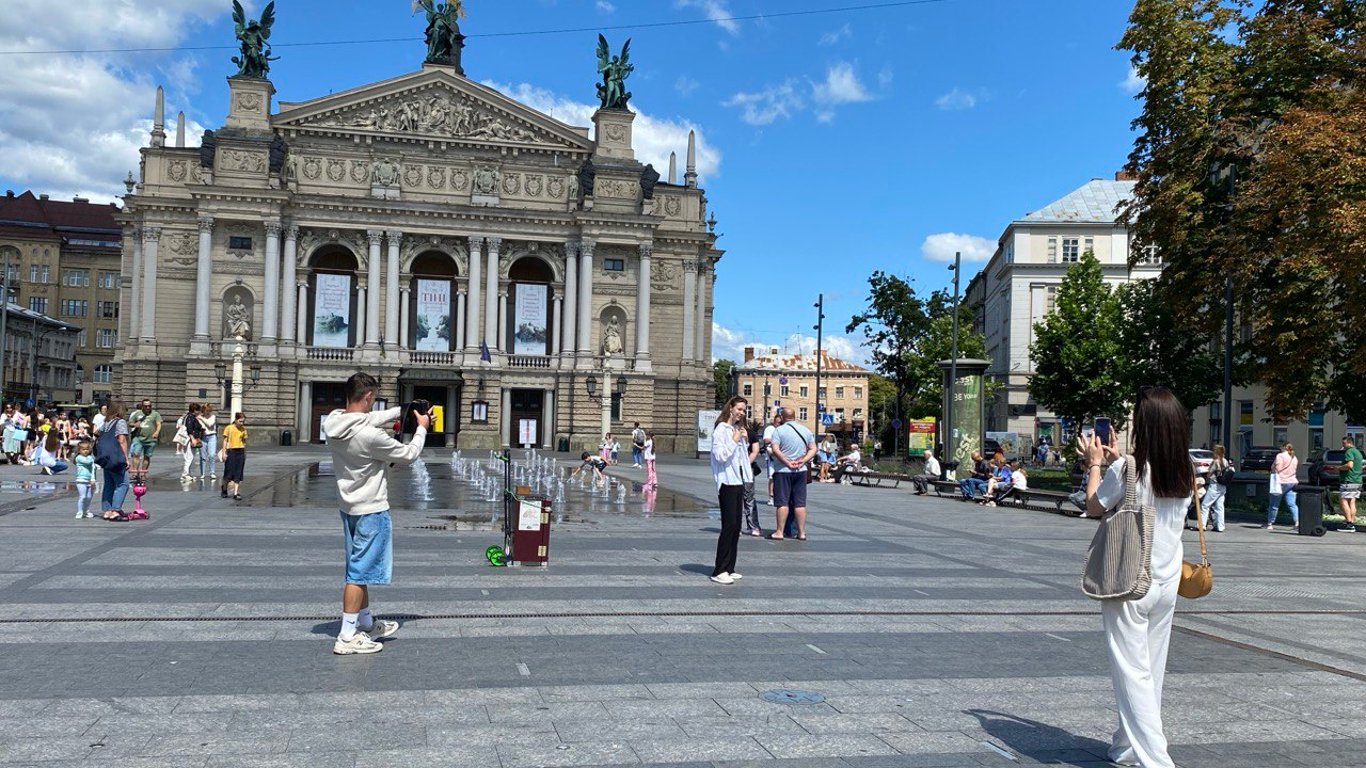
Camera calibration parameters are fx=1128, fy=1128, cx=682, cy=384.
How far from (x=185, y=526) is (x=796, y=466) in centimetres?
898

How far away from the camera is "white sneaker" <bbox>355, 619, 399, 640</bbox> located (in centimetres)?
808

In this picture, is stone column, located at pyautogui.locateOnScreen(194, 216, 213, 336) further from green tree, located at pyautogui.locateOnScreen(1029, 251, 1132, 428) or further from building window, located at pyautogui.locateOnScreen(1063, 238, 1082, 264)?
building window, located at pyautogui.locateOnScreen(1063, 238, 1082, 264)

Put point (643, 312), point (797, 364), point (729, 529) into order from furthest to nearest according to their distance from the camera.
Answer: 1. point (797, 364)
2. point (643, 312)
3. point (729, 529)

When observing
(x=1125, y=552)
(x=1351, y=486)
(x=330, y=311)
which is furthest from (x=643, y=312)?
(x=1125, y=552)

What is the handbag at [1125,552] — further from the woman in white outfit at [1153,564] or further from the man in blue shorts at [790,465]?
the man in blue shorts at [790,465]

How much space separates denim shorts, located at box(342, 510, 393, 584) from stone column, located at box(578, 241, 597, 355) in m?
57.4

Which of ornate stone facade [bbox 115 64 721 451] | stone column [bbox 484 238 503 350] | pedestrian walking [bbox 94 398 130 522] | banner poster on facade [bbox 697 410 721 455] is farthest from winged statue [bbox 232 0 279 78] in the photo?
pedestrian walking [bbox 94 398 130 522]

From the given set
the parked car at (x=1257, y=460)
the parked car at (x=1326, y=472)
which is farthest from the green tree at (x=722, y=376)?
the parked car at (x=1326, y=472)

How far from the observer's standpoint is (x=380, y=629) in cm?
824

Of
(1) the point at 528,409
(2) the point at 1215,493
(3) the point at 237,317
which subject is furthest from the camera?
(1) the point at 528,409

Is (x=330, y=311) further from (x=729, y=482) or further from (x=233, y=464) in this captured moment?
(x=729, y=482)

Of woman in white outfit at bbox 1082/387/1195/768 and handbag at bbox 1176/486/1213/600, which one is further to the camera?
handbag at bbox 1176/486/1213/600

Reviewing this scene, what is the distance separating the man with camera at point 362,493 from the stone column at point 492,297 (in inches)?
2261

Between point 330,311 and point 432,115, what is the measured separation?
12.6 meters
